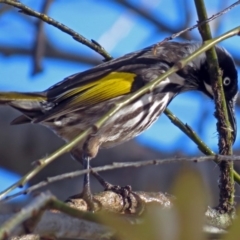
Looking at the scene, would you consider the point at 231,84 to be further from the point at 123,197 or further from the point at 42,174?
the point at 42,174

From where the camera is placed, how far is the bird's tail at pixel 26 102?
3.04 metres

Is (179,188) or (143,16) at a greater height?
(143,16)

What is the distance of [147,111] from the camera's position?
132 inches

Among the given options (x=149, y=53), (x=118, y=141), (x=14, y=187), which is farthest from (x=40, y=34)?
(x=14, y=187)

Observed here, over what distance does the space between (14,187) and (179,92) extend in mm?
2450

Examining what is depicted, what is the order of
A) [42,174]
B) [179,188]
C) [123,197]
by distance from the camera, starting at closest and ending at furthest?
[179,188] → [123,197] → [42,174]

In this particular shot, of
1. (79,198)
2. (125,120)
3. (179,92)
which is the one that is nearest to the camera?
(79,198)

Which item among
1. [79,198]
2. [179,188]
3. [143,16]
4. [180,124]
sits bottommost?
[179,188]

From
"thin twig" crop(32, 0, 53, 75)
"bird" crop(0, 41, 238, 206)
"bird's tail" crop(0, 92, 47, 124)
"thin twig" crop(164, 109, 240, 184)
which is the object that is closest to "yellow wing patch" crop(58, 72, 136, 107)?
"bird" crop(0, 41, 238, 206)

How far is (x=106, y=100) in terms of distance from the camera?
11.1 feet

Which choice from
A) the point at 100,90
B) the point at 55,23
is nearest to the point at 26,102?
the point at 100,90

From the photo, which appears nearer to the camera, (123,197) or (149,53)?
(123,197)

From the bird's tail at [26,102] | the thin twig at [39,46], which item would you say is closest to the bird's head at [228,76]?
the bird's tail at [26,102]

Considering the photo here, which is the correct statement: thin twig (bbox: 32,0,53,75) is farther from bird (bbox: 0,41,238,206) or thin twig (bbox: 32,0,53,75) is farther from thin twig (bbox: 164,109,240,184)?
thin twig (bbox: 164,109,240,184)
